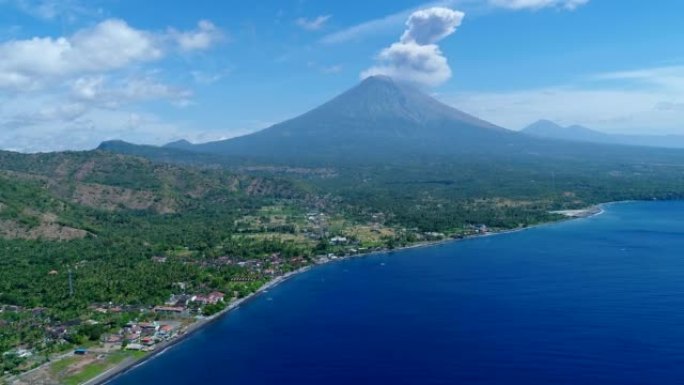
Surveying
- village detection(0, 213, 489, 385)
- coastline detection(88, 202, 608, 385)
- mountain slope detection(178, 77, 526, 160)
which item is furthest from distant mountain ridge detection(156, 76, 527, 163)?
village detection(0, 213, 489, 385)

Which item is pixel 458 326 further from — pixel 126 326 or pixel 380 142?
pixel 380 142

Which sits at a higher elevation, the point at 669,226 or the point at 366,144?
the point at 366,144

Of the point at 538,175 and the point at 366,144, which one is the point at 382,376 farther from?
the point at 366,144

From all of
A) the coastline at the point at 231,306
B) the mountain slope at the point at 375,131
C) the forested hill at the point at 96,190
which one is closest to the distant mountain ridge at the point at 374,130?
the mountain slope at the point at 375,131

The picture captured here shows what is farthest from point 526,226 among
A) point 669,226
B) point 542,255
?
point 542,255

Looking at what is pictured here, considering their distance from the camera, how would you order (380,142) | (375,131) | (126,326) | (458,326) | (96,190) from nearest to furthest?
(458,326) → (126,326) → (96,190) → (380,142) → (375,131)

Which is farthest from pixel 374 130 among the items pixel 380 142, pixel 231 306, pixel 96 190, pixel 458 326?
pixel 458 326

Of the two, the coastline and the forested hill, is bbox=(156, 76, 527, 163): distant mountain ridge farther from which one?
the coastline

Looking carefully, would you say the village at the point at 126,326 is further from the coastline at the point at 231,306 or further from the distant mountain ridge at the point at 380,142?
the distant mountain ridge at the point at 380,142

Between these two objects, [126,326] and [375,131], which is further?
[375,131]
